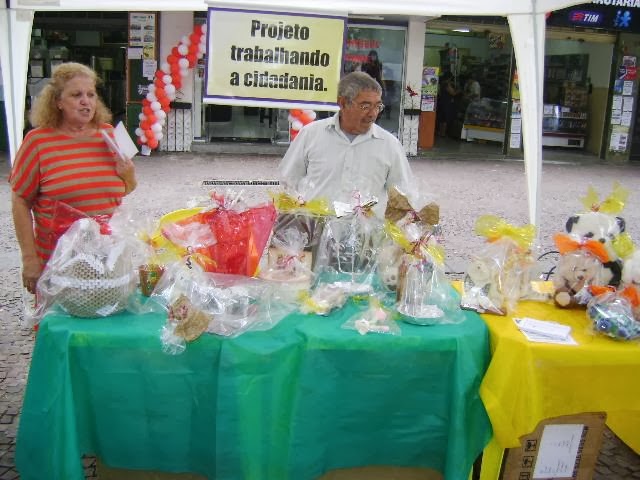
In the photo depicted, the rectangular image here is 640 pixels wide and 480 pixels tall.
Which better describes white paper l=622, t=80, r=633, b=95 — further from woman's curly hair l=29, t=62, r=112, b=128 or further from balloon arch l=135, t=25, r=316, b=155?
woman's curly hair l=29, t=62, r=112, b=128

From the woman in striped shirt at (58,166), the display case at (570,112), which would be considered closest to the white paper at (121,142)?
the woman in striped shirt at (58,166)

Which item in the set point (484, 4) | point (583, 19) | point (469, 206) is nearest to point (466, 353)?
point (484, 4)

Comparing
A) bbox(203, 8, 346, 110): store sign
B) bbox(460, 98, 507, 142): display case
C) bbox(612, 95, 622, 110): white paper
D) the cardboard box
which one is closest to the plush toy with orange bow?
the cardboard box

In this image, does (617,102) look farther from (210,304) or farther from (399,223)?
(210,304)

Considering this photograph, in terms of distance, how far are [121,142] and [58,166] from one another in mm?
305

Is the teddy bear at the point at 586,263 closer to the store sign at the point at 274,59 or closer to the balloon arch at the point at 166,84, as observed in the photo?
the store sign at the point at 274,59

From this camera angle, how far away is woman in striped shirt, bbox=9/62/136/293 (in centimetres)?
268

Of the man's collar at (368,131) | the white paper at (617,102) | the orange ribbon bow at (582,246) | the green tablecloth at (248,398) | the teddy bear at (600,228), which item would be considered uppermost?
the white paper at (617,102)

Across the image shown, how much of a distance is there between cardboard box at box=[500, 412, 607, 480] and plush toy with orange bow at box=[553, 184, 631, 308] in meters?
0.47

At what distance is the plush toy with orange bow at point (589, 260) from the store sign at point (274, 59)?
58.7 inches

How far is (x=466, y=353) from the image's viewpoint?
2238mm

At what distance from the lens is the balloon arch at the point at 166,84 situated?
11.1 m

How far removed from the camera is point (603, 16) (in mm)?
12719

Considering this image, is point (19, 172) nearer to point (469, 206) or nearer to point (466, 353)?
point (466, 353)
